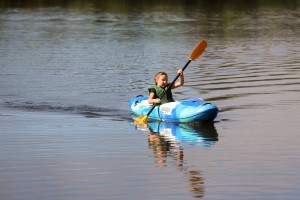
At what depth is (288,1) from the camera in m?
59.3

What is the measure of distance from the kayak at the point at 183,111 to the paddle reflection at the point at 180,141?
0.40ft

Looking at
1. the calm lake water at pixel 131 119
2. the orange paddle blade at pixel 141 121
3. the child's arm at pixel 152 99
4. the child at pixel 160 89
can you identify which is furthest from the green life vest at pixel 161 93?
the calm lake water at pixel 131 119

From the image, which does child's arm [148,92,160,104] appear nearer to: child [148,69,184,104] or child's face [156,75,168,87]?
child [148,69,184,104]

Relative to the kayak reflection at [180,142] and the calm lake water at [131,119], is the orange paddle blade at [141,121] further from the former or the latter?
the calm lake water at [131,119]

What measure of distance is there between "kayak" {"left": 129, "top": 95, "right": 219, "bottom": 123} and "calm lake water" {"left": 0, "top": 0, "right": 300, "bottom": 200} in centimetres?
20

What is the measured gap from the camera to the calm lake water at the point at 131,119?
37.5 feet

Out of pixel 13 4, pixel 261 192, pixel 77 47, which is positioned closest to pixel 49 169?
pixel 261 192

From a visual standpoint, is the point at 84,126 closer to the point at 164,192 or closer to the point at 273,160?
the point at 273,160

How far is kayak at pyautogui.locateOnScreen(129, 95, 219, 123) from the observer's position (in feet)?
53.4

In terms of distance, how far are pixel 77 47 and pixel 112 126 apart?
16.0m

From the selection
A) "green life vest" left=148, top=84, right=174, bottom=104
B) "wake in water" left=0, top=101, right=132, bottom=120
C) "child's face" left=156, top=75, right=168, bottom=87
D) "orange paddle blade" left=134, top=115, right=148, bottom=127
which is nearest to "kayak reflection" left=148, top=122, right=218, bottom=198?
"orange paddle blade" left=134, top=115, right=148, bottom=127

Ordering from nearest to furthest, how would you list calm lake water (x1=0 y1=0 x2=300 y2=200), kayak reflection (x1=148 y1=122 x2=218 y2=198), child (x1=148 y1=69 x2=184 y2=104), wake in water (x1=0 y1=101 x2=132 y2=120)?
calm lake water (x1=0 y1=0 x2=300 y2=200) < kayak reflection (x1=148 y1=122 x2=218 y2=198) < child (x1=148 y1=69 x2=184 y2=104) < wake in water (x1=0 y1=101 x2=132 y2=120)

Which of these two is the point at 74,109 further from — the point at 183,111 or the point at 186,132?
the point at 186,132

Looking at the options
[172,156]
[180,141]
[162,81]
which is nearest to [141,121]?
[162,81]
